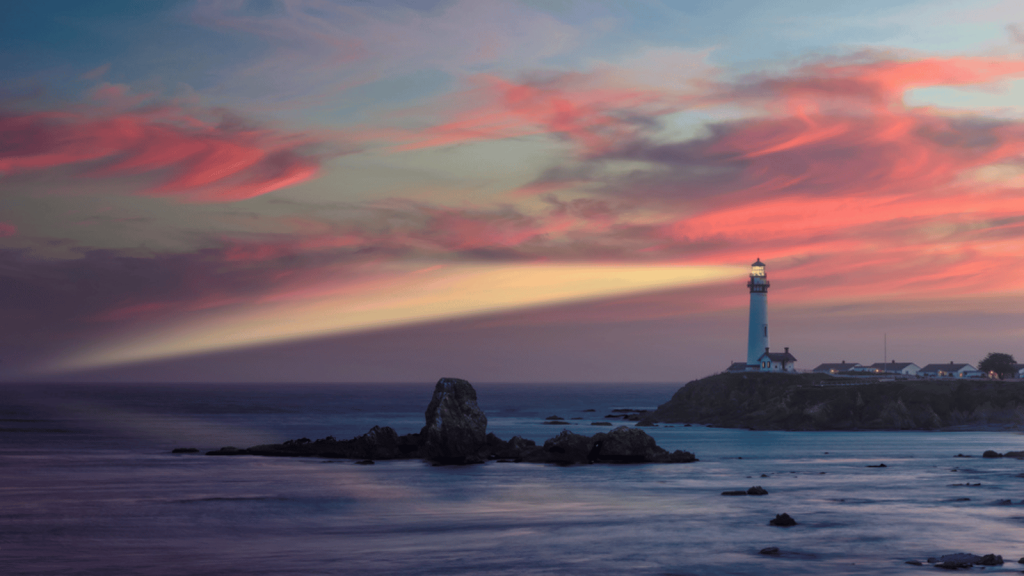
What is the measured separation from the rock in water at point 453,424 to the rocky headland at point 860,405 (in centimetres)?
5341

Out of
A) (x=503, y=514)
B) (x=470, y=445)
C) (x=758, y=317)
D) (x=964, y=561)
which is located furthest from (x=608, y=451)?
(x=758, y=317)

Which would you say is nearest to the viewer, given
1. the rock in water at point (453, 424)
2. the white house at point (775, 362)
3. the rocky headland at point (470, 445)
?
the rocky headland at point (470, 445)

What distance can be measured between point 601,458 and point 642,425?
167 feet

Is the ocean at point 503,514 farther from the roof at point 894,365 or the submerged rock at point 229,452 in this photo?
the roof at point 894,365

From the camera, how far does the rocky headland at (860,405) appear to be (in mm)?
107500

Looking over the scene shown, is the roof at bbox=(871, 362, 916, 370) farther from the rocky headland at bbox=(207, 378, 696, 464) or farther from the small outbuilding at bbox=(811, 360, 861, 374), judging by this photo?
the rocky headland at bbox=(207, 378, 696, 464)

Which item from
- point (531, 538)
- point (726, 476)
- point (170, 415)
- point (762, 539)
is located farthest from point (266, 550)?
point (170, 415)

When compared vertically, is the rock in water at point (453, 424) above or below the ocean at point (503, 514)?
above

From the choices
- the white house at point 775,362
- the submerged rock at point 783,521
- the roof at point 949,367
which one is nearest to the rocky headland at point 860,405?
the white house at point 775,362

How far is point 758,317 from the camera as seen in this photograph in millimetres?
140750

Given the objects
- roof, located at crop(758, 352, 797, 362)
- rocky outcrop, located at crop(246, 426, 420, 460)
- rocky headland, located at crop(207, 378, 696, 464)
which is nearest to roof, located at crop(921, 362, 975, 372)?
roof, located at crop(758, 352, 797, 362)

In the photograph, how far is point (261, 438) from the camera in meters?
104

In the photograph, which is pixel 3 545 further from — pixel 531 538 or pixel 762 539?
pixel 762 539

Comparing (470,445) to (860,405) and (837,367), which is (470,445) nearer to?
(860,405)
